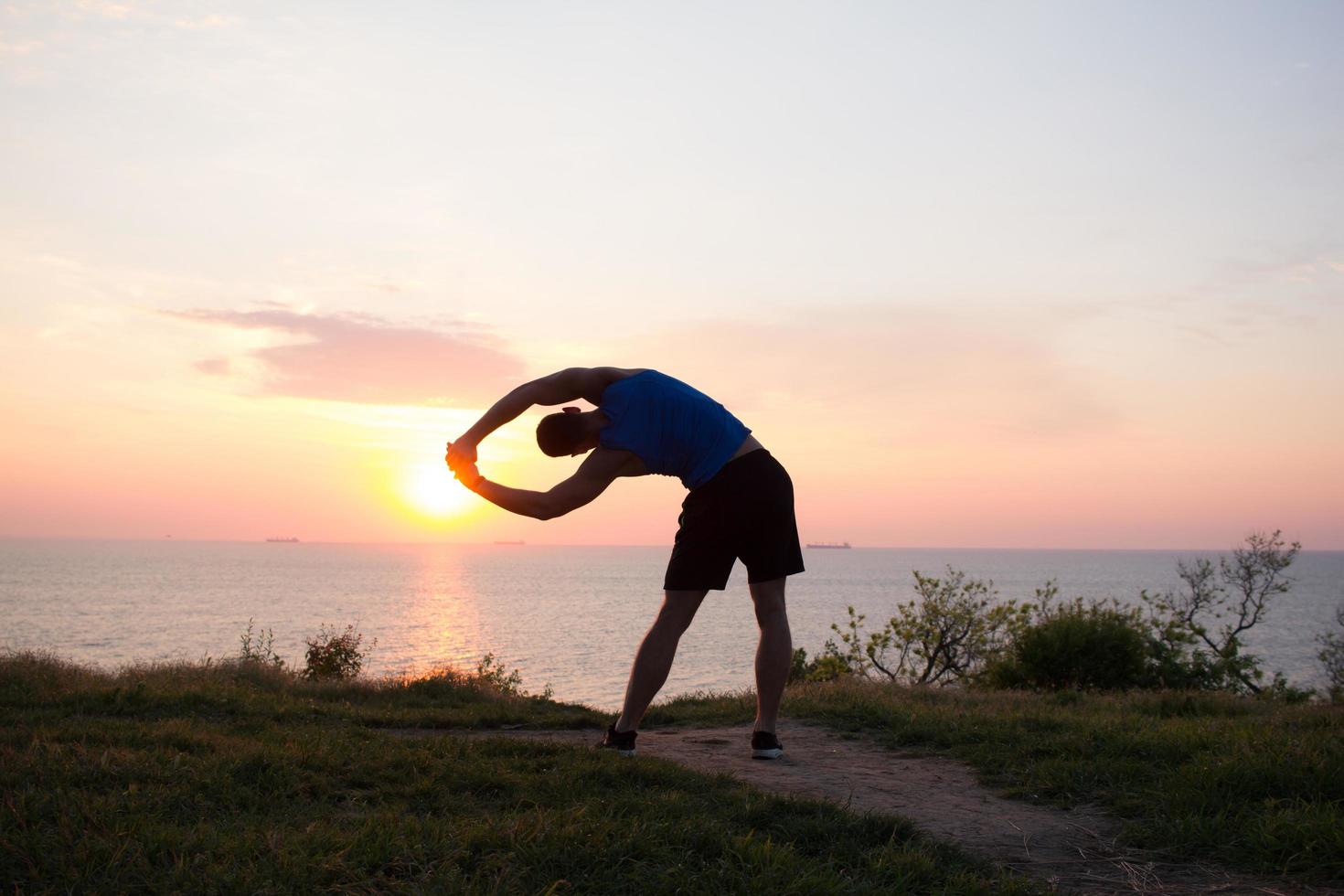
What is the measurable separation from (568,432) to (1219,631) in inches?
898

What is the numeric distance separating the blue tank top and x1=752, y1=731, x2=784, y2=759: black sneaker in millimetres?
1353

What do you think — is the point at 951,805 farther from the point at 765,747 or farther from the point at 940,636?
the point at 940,636

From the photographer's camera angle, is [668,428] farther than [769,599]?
No

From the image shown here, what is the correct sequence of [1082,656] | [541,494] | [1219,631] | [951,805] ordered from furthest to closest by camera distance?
[1219,631] → [1082,656] → [541,494] → [951,805]

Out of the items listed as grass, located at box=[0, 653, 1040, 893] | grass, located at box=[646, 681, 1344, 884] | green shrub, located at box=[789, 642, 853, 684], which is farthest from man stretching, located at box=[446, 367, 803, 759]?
green shrub, located at box=[789, 642, 853, 684]

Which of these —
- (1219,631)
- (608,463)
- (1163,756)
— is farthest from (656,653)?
(1219,631)

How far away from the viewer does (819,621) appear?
180 feet

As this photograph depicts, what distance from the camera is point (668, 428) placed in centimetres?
461

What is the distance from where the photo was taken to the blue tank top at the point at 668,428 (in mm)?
4520

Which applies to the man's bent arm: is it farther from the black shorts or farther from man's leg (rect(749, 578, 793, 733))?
man's leg (rect(749, 578, 793, 733))

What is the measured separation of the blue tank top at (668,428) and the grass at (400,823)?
142 centimetres

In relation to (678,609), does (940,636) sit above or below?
below

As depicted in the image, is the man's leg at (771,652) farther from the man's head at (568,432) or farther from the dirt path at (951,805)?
the man's head at (568,432)

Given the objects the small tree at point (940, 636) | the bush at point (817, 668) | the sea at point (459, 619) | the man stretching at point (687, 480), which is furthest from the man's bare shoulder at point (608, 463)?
the small tree at point (940, 636)
